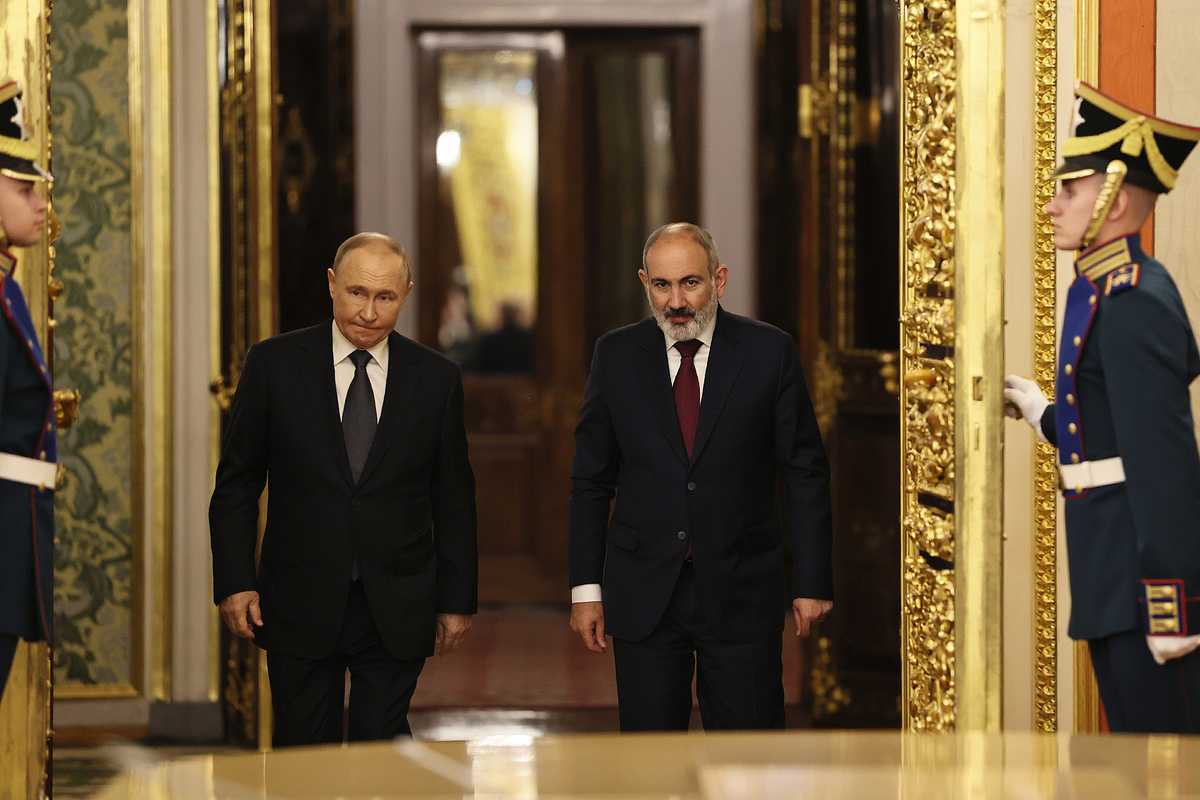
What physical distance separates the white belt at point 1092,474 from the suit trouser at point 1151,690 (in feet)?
0.87

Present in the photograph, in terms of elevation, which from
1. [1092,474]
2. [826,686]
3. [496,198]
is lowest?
[826,686]

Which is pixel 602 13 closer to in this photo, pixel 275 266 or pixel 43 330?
pixel 275 266

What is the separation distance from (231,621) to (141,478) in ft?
8.05

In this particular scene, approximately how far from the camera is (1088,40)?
412 cm

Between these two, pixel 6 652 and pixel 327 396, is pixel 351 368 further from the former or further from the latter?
pixel 6 652

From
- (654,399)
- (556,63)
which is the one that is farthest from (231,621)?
(556,63)

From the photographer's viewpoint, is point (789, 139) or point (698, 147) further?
point (698, 147)

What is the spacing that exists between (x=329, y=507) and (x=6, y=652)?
74cm

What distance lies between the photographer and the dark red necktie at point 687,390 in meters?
4.14

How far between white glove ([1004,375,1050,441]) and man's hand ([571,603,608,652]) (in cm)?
103

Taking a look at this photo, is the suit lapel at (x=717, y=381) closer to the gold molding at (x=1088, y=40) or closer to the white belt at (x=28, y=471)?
the gold molding at (x=1088, y=40)

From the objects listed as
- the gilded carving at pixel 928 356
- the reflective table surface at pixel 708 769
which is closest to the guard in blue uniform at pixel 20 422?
the reflective table surface at pixel 708 769

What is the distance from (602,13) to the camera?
9.35m

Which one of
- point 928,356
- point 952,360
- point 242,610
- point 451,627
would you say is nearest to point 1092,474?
point 952,360
